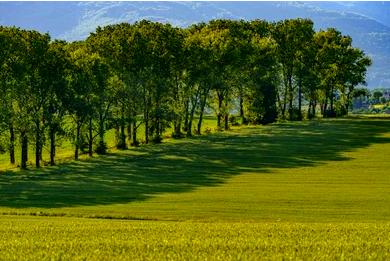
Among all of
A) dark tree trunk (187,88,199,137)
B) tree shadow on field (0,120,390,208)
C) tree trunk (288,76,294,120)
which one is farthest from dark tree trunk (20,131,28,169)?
tree trunk (288,76,294,120)

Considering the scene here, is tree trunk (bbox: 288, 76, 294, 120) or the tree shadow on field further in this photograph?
tree trunk (bbox: 288, 76, 294, 120)

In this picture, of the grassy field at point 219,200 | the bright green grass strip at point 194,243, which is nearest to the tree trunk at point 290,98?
the grassy field at point 219,200

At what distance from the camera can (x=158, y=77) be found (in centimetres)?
10831

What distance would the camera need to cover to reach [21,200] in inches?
2160

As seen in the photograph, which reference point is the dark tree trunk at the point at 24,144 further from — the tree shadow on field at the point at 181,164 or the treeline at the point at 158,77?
the tree shadow on field at the point at 181,164

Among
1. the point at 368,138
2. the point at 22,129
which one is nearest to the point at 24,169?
the point at 22,129

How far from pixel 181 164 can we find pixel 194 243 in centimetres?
5824

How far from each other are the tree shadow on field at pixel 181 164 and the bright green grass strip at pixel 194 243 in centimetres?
2489

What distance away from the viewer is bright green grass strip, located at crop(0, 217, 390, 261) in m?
21.3

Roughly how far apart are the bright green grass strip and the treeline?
5705 centimetres

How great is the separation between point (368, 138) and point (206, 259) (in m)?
94.5

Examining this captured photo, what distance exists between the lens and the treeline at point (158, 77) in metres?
85.6

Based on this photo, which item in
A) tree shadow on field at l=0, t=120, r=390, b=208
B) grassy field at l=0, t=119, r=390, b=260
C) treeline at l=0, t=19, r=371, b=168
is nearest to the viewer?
grassy field at l=0, t=119, r=390, b=260

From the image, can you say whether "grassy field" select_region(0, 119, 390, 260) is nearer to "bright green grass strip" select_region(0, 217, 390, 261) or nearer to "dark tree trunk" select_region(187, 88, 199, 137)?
"bright green grass strip" select_region(0, 217, 390, 261)
